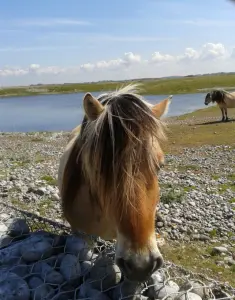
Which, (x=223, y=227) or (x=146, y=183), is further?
(x=223, y=227)

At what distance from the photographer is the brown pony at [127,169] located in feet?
11.5

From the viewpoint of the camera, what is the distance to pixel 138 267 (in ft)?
11.2

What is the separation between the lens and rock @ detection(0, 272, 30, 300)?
142 inches

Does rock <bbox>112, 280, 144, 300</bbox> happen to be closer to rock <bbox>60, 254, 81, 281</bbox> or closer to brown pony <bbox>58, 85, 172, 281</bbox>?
brown pony <bbox>58, 85, 172, 281</bbox>

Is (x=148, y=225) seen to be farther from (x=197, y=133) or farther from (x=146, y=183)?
(x=197, y=133)

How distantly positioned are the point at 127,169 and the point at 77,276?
1237 millimetres

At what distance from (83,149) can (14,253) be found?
1.40 metres

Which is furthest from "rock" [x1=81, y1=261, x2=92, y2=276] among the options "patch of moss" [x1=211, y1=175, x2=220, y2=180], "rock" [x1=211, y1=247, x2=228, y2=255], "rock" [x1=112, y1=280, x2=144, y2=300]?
"patch of moss" [x1=211, y1=175, x2=220, y2=180]

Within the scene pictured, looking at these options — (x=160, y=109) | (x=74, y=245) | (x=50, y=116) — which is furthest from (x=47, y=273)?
(x=50, y=116)

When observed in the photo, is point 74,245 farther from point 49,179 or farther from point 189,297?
point 49,179

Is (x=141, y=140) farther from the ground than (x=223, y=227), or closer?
farther from the ground

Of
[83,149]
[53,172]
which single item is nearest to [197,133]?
[53,172]

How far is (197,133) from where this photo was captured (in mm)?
24859

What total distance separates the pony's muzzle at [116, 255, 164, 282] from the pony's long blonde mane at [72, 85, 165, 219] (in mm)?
517
